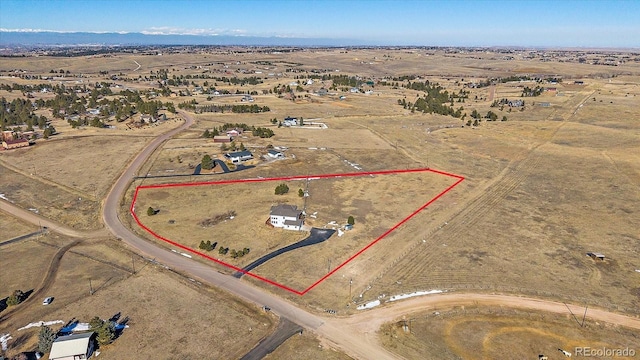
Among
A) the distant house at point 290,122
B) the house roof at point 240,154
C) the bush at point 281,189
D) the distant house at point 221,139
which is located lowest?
the bush at point 281,189

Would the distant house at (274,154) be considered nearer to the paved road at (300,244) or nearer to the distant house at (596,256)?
the paved road at (300,244)

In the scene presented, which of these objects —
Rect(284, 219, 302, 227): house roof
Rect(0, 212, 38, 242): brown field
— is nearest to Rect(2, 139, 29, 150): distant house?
Rect(0, 212, 38, 242): brown field

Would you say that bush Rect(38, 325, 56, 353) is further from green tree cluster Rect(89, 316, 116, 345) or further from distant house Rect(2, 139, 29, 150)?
distant house Rect(2, 139, 29, 150)

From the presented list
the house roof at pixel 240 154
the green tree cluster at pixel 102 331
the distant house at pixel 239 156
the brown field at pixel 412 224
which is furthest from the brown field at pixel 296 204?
the green tree cluster at pixel 102 331

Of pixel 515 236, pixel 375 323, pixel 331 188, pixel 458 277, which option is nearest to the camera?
pixel 375 323

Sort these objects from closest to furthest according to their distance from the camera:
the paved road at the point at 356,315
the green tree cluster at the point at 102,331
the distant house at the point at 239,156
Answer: the green tree cluster at the point at 102,331, the paved road at the point at 356,315, the distant house at the point at 239,156

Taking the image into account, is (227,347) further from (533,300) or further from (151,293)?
(533,300)

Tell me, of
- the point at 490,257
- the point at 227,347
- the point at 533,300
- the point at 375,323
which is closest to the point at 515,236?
the point at 490,257
